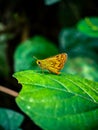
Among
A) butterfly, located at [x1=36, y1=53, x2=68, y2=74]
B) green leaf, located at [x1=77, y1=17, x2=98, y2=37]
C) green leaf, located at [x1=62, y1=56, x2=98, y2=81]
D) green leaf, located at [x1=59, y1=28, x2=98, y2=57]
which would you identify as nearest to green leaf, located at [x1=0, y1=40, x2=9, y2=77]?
green leaf, located at [x1=59, y1=28, x2=98, y2=57]

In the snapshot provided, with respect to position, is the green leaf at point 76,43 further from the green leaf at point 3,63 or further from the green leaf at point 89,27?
the green leaf at point 3,63

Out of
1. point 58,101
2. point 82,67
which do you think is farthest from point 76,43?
point 58,101

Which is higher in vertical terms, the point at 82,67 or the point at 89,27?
the point at 89,27

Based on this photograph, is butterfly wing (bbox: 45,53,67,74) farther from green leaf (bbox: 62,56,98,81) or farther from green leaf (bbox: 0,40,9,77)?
green leaf (bbox: 0,40,9,77)

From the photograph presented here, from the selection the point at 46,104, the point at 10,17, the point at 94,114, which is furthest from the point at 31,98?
the point at 10,17

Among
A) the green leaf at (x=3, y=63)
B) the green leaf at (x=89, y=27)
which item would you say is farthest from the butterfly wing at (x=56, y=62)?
the green leaf at (x=3, y=63)

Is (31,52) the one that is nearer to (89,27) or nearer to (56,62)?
(89,27)
